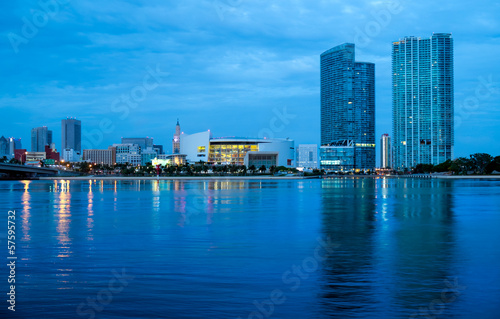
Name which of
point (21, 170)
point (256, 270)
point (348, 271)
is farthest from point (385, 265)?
point (21, 170)

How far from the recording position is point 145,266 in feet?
52.6

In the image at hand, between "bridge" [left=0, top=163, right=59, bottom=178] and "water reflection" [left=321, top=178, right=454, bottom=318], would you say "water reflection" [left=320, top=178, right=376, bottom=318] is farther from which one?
"bridge" [left=0, top=163, right=59, bottom=178]

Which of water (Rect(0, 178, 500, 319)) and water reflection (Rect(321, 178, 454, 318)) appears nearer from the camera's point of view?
water (Rect(0, 178, 500, 319))

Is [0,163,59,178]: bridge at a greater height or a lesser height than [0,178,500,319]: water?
greater

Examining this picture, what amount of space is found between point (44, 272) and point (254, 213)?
21.8m

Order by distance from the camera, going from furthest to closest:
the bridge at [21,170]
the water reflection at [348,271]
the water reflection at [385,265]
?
the bridge at [21,170] < the water reflection at [385,265] < the water reflection at [348,271]

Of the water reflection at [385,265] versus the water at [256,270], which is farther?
the water reflection at [385,265]

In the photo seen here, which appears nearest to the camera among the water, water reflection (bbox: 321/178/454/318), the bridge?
the water

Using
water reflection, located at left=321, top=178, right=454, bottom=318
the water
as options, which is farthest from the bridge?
water reflection, located at left=321, top=178, right=454, bottom=318

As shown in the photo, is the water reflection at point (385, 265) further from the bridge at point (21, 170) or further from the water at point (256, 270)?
the bridge at point (21, 170)

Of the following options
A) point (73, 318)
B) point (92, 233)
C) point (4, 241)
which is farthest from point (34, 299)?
point (92, 233)

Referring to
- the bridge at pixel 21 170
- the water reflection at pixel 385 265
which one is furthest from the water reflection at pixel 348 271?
the bridge at pixel 21 170

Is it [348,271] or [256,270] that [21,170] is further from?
[348,271]

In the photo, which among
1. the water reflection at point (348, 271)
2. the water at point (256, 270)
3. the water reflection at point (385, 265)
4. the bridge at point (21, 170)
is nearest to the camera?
the water at point (256, 270)
